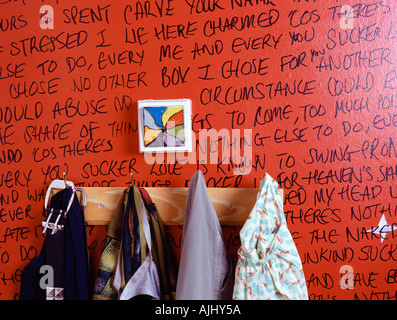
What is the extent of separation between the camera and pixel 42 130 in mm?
1194

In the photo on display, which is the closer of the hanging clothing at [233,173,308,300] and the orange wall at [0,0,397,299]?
the hanging clothing at [233,173,308,300]

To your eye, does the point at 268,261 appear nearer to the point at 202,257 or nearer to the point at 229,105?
the point at 202,257

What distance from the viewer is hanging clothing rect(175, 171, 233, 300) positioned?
0.97m

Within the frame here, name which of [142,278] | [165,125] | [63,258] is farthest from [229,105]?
[63,258]

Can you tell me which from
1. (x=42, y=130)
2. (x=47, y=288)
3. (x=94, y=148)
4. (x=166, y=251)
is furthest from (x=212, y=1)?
(x=47, y=288)

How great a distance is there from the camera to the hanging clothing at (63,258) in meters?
1.09

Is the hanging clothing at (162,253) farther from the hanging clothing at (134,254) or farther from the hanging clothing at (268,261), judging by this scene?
the hanging clothing at (268,261)

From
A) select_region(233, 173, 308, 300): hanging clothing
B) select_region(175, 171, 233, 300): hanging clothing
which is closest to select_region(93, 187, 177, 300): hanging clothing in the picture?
select_region(175, 171, 233, 300): hanging clothing

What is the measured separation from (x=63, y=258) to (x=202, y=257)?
49cm

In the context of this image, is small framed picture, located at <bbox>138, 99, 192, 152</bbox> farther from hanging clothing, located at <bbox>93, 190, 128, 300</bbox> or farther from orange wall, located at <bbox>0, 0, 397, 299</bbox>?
hanging clothing, located at <bbox>93, 190, 128, 300</bbox>

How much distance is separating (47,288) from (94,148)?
51 centimetres

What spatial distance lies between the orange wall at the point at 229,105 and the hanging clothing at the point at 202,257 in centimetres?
13

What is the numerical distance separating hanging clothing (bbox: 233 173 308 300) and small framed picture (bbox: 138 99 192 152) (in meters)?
0.34
